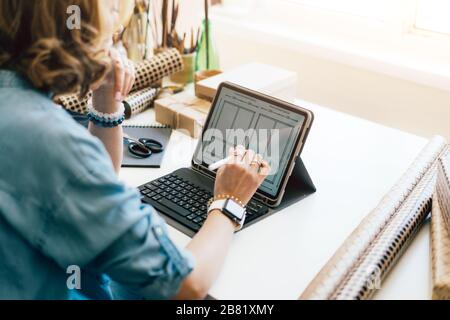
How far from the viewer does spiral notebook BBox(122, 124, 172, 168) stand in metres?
1.27

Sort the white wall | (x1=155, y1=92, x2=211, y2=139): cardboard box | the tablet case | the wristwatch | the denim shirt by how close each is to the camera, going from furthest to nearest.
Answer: the white wall, (x1=155, y1=92, x2=211, y2=139): cardboard box, the wristwatch, the tablet case, the denim shirt

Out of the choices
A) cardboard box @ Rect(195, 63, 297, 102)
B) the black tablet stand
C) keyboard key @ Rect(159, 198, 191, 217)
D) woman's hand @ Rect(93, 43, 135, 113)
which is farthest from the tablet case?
woman's hand @ Rect(93, 43, 135, 113)

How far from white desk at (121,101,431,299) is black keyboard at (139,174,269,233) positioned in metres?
0.03

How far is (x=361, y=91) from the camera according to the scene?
1.80 metres

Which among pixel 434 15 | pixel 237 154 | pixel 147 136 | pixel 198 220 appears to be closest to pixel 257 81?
pixel 147 136

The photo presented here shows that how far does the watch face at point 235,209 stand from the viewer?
3.24ft

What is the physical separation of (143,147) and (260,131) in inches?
11.9

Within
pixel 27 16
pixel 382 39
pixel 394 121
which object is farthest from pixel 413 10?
pixel 27 16

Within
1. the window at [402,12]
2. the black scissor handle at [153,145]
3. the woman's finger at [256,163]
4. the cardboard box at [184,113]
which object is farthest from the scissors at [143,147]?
the window at [402,12]

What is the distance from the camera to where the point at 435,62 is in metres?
1.71

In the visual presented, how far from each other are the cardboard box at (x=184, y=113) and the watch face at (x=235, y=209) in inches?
17.2

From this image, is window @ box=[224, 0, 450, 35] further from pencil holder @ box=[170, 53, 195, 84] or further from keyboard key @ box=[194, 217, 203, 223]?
keyboard key @ box=[194, 217, 203, 223]

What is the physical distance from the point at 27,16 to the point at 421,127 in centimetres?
128

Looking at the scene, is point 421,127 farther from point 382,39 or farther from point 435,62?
point 382,39
